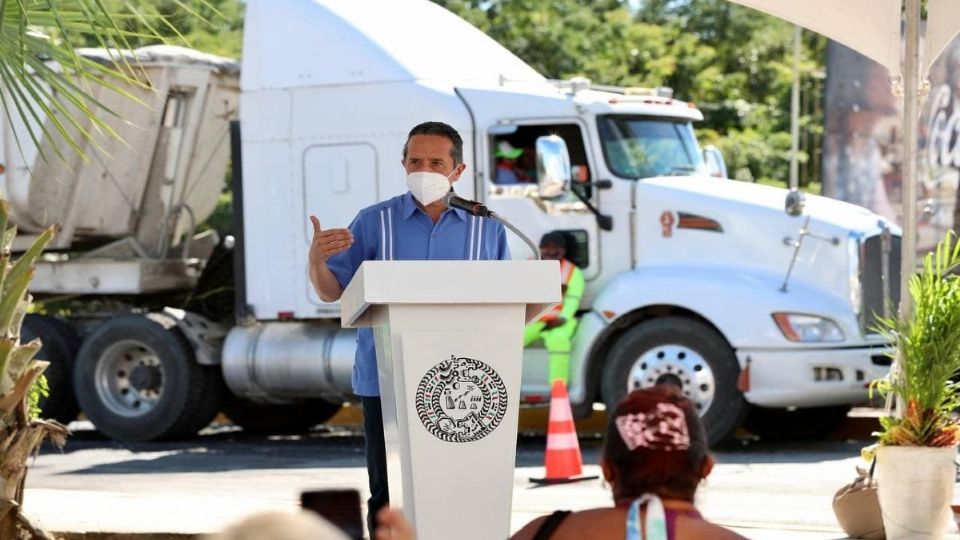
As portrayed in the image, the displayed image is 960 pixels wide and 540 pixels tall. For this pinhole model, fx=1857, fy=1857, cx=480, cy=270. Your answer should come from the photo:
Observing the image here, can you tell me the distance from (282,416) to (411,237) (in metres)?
11.1

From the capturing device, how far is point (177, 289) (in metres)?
16.1

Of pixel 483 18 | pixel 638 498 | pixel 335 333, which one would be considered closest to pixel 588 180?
pixel 335 333

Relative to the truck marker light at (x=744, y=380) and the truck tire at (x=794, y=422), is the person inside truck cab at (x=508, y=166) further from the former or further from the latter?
the truck tire at (x=794, y=422)

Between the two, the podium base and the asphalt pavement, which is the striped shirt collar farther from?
the podium base

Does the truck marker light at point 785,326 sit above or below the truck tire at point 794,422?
above

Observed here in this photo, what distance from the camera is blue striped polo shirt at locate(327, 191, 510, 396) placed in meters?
5.85

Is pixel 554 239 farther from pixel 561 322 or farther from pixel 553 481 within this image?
pixel 553 481

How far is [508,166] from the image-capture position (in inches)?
546

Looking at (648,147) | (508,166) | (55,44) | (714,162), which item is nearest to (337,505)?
(55,44)

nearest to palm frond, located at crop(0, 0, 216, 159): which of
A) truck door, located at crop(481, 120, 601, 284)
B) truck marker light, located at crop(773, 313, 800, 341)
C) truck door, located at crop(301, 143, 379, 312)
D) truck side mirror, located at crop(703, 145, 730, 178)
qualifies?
truck door, located at crop(481, 120, 601, 284)

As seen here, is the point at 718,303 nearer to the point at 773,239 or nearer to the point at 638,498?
the point at 773,239

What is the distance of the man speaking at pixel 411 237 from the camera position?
579 cm

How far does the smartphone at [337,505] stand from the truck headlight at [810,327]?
32.4 feet

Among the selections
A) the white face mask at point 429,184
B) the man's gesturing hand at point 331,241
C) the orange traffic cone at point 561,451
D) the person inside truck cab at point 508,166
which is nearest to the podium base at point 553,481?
the orange traffic cone at point 561,451
